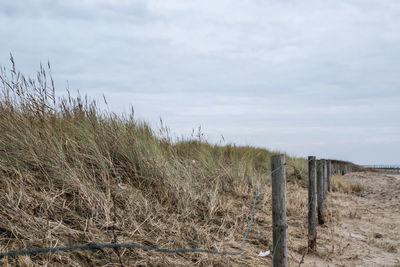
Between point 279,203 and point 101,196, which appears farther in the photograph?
point 101,196

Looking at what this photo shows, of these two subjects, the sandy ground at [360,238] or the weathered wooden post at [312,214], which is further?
the weathered wooden post at [312,214]

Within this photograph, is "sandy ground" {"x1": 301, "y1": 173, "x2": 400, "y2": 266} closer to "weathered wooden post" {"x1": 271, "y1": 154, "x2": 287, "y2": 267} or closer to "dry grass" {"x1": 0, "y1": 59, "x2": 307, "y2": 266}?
"dry grass" {"x1": 0, "y1": 59, "x2": 307, "y2": 266}

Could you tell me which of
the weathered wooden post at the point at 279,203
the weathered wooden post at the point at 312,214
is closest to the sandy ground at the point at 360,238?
the weathered wooden post at the point at 312,214

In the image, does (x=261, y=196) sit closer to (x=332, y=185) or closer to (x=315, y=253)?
(x=315, y=253)

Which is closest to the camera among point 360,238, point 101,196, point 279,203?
point 279,203

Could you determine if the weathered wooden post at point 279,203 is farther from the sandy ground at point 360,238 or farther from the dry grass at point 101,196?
the sandy ground at point 360,238

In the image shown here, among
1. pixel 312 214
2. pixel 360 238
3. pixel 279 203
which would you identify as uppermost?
pixel 279 203

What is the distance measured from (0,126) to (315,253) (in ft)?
15.0

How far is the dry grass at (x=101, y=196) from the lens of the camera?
338cm

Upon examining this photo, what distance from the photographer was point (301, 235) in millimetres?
5496

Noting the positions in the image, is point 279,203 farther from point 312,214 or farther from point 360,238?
point 360,238

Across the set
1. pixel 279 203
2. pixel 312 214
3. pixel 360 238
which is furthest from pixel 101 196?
pixel 360 238

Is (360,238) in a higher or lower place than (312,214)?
lower

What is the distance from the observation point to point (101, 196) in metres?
4.05
